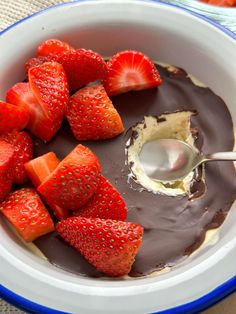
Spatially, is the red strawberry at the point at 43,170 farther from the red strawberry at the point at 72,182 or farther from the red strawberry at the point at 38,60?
the red strawberry at the point at 38,60

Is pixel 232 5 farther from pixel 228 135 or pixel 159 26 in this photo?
pixel 228 135

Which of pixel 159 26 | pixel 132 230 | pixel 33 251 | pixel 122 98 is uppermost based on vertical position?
pixel 159 26

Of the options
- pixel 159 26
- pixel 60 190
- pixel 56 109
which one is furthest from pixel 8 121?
pixel 159 26

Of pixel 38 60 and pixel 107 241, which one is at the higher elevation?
pixel 38 60

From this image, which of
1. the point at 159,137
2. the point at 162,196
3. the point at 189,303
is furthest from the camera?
the point at 159,137

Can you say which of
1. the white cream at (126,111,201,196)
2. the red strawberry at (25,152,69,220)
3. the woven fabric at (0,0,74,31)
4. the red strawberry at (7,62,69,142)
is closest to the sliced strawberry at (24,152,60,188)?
the red strawberry at (25,152,69,220)

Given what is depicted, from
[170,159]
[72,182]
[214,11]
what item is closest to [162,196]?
[170,159]

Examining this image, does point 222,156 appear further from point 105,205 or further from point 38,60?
point 38,60
